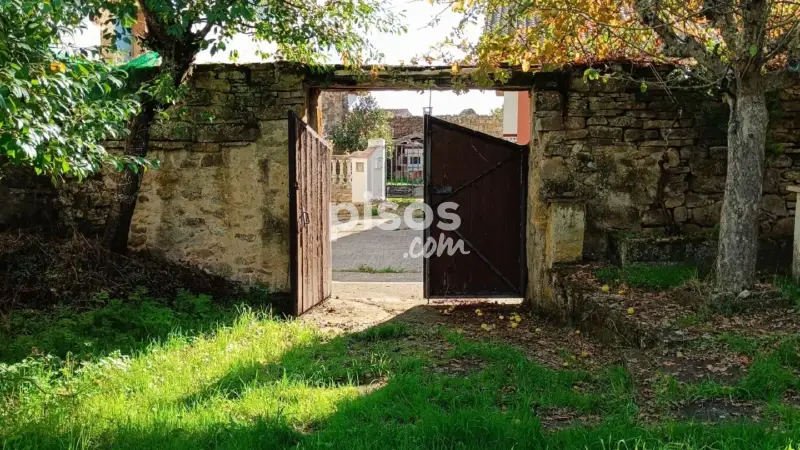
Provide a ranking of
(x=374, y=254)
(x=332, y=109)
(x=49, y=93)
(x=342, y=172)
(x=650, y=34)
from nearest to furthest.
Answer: (x=49, y=93), (x=650, y=34), (x=374, y=254), (x=342, y=172), (x=332, y=109)

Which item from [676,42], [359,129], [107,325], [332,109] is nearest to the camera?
[676,42]

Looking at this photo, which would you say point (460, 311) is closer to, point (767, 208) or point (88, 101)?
point (767, 208)

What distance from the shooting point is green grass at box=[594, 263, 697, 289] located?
511cm

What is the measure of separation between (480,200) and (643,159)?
1.72 meters

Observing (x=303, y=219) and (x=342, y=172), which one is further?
(x=342, y=172)

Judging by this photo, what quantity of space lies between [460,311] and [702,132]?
303 cm

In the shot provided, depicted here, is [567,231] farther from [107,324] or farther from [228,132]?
[107,324]

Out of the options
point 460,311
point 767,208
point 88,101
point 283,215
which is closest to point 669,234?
point 767,208

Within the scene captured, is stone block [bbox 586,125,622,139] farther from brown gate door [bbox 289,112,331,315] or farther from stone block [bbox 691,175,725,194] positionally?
brown gate door [bbox 289,112,331,315]

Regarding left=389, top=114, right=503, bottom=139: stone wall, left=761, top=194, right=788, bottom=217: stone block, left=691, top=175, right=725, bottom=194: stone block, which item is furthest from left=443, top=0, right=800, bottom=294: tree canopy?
left=389, top=114, right=503, bottom=139: stone wall

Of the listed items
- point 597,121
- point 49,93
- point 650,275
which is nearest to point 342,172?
point 597,121

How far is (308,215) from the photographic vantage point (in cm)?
595

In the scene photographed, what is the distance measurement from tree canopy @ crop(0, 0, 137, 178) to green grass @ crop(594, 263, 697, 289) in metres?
4.21

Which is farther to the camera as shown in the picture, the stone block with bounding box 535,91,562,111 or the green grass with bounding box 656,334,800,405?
the stone block with bounding box 535,91,562,111
